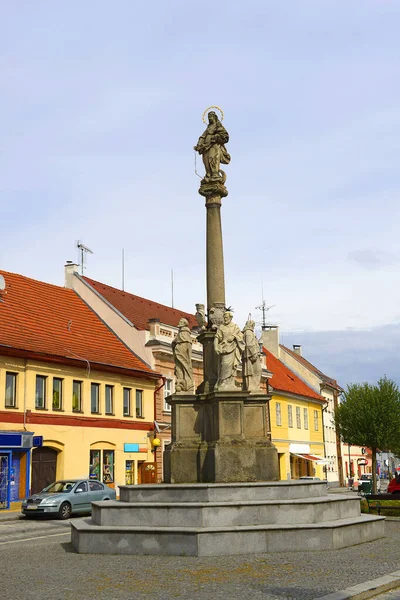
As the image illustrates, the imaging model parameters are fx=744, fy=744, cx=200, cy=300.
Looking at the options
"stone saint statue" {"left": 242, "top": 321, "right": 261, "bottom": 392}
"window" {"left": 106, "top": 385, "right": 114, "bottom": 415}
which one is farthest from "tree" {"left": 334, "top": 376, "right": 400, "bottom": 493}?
"stone saint statue" {"left": 242, "top": 321, "right": 261, "bottom": 392}

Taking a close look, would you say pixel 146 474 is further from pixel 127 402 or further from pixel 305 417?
pixel 305 417

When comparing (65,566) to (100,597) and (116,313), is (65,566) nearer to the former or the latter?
(100,597)

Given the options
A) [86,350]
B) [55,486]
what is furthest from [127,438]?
[55,486]

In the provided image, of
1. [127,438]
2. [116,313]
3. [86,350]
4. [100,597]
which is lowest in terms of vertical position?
[100,597]

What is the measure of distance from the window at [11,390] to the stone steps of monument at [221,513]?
16.1 meters

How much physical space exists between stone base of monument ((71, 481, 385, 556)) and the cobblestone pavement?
0.28m

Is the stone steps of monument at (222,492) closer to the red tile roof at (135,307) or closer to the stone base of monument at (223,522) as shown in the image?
the stone base of monument at (223,522)

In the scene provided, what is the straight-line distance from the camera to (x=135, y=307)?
141 ft

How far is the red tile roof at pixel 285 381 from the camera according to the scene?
172ft

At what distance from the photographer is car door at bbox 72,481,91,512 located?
24747 mm

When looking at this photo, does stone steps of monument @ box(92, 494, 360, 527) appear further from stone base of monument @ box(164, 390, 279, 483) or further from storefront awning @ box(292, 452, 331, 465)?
storefront awning @ box(292, 452, 331, 465)

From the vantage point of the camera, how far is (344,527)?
1318 centimetres

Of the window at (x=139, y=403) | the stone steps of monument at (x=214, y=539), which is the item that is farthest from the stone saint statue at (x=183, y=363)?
the window at (x=139, y=403)

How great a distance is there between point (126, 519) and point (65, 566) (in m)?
2.10
